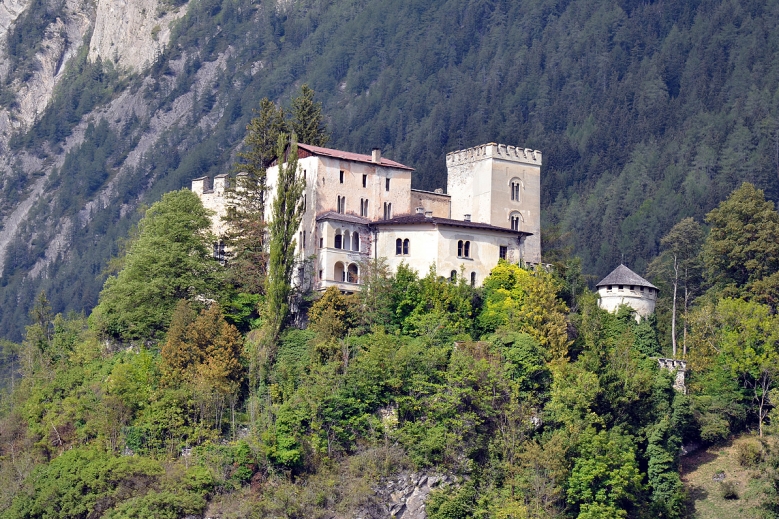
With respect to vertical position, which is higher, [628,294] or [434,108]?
[434,108]

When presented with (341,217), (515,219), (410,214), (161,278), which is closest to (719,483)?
(515,219)

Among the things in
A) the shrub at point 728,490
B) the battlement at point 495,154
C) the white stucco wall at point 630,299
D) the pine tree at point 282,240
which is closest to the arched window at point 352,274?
the pine tree at point 282,240

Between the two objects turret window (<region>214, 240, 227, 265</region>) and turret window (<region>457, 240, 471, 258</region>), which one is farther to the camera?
turret window (<region>214, 240, 227, 265</region>)

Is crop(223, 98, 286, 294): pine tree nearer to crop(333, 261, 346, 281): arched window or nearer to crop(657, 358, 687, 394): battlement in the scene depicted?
crop(333, 261, 346, 281): arched window

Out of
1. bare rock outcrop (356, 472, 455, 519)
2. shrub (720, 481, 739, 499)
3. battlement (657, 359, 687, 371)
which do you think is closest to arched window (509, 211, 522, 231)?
battlement (657, 359, 687, 371)

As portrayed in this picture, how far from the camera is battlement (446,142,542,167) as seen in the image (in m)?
79.3

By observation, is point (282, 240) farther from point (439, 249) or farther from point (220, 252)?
point (439, 249)

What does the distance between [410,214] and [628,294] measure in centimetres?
1254

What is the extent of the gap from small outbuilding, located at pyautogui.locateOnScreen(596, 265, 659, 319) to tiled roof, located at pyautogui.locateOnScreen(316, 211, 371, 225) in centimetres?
1314

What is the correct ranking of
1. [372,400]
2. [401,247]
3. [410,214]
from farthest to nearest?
[410,214] < [401,247] < [372,400]

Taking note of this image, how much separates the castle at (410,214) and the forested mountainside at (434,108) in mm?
40977

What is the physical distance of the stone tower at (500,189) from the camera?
7844 centimetres

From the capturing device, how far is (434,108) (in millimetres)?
163375

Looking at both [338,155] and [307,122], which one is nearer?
[338,155]
